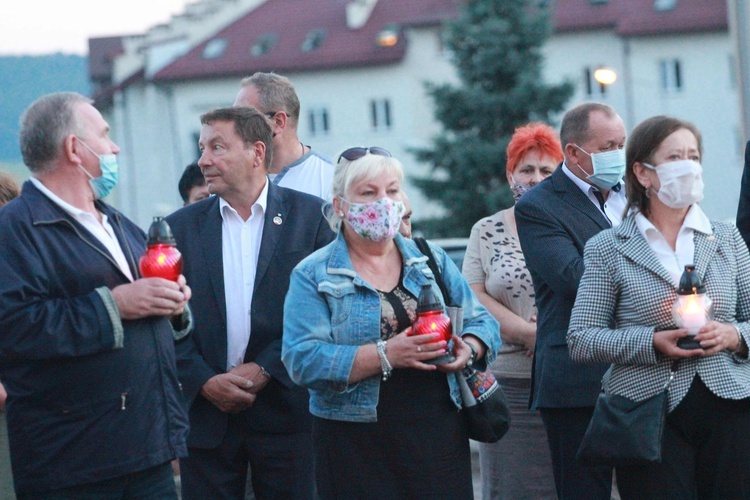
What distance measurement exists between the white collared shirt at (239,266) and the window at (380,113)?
154ft

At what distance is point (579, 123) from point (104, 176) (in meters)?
2.43

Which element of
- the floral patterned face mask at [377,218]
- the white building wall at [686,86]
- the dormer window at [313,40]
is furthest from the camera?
the dormer window at [313,40]

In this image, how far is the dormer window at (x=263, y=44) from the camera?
55031 mm

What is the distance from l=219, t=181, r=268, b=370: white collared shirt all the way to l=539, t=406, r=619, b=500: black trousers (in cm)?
149

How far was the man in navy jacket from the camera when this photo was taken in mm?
4332

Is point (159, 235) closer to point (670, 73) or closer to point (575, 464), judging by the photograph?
point (575, 464)

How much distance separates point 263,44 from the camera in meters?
55.5

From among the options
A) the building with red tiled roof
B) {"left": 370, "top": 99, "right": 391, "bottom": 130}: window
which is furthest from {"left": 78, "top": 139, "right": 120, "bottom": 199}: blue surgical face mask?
{"left": 370, "top": 99, "right": 391, "bottom": 130}: window

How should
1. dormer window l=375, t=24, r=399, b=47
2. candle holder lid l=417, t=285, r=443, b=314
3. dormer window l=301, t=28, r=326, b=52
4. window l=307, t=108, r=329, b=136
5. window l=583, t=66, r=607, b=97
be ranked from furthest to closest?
dormer window l=301, t=28, r=326, b=52 → window l=307, t=108, r=329, b=136 → dormer window l=375, t=24, r=399, b=47 → window l=583, t=66, r=607, b=97 → candle holder lid l=417, t=285, r=443, b=314

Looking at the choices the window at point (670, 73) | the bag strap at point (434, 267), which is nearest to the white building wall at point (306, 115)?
the window at point (670, 73)

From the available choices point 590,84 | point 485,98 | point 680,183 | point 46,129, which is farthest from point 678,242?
point 590,84

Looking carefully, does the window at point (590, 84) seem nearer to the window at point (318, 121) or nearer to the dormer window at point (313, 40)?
the window at point (318, 121)

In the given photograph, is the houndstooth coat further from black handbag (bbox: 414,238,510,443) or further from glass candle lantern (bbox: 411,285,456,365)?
glass candle lantern (bbox: 411,285,456,365)

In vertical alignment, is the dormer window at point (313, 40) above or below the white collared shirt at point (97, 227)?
above
